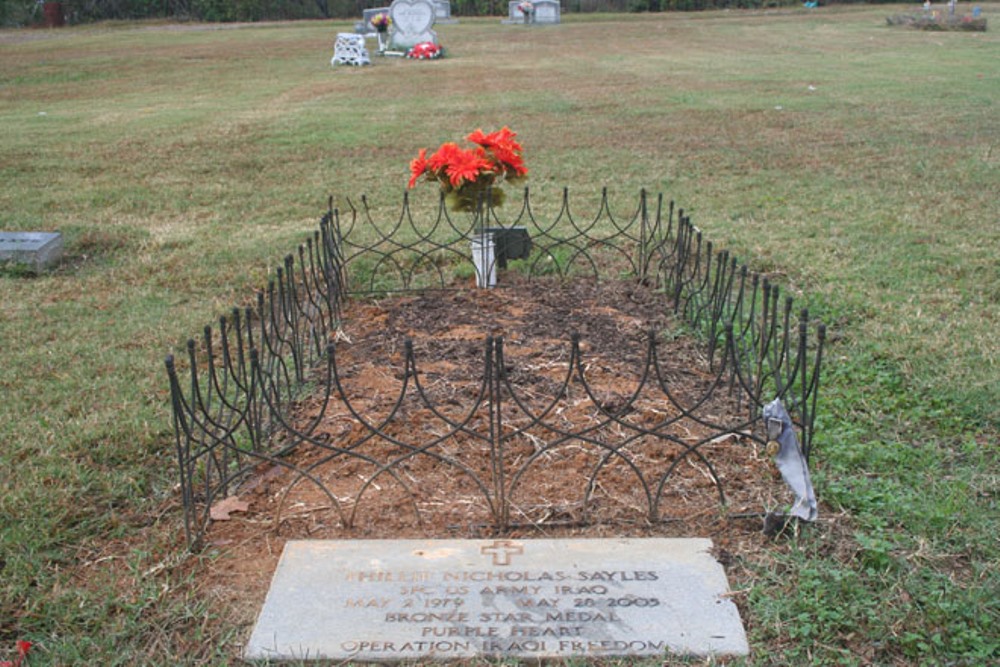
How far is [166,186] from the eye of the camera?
29.6ft

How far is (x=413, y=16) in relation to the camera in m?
23.1

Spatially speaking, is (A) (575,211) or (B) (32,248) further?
(A) (575,211)

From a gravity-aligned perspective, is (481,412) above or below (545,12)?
below

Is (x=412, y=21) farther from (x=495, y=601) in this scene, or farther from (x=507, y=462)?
(x=495, y=601)

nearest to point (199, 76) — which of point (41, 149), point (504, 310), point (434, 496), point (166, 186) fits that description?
point (41, 149)

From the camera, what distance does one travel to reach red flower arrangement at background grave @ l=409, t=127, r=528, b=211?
537cm

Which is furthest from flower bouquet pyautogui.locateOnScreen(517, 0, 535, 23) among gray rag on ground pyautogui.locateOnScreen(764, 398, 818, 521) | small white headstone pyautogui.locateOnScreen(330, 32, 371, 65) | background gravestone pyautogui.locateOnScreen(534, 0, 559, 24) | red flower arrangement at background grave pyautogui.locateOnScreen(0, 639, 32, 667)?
red flower arrangement at background grave pyautogui.locateOnScreen(0, 639, 32, 667)

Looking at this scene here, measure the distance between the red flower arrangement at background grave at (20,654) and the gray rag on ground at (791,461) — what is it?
223 centimetres

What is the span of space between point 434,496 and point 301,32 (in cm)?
2798

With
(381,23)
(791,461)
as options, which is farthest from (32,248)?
(381,23)

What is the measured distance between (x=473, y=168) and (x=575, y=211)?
7.80ft

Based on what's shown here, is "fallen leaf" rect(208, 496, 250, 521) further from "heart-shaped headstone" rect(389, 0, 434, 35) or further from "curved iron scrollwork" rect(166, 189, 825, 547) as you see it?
"heart-shaped headstone" rect(389, 0, 434, 35)

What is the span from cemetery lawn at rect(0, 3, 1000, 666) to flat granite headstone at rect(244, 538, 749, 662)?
15 cm

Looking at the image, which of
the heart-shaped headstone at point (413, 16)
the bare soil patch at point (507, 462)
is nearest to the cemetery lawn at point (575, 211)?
the bare soil patch at point (507, 462)
